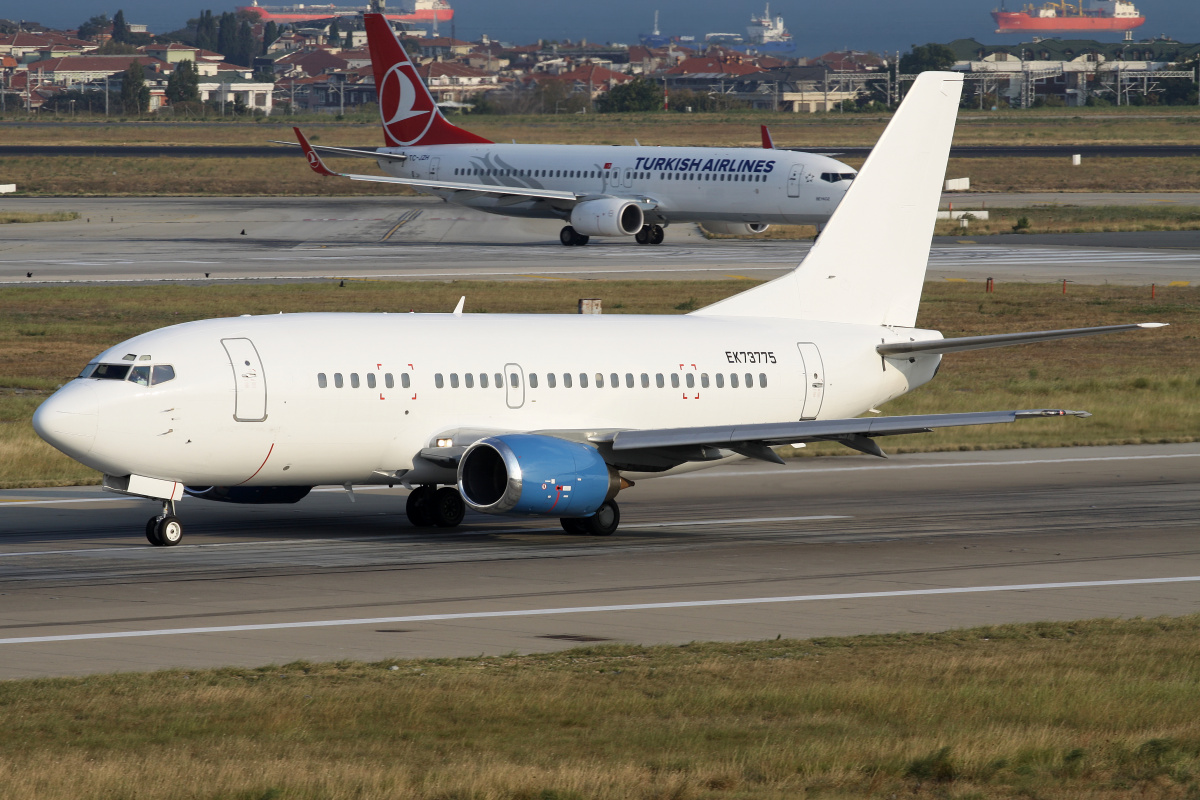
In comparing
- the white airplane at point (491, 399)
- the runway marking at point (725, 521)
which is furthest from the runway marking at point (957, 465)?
the runway marking at point (725, 521)

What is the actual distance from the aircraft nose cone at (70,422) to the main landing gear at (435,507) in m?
6.73

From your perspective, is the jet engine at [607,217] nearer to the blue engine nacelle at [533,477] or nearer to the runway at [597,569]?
the runway at [597,569]

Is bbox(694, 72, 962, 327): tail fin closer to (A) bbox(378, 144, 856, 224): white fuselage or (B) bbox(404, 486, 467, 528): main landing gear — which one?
(B) bbox(404, 486, 467, 528): main landing gear

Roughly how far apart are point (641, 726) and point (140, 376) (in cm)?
1380

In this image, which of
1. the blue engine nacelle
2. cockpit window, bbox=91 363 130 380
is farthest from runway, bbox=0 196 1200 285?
the blue engine nacelle

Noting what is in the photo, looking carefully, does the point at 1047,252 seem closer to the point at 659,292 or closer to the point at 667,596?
the point at 659,292

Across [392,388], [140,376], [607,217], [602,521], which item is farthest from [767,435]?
[607,217]

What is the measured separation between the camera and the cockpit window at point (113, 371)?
26891mm

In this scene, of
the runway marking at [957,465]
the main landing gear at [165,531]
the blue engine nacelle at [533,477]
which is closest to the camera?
the blue engine nacelle at [533,477]

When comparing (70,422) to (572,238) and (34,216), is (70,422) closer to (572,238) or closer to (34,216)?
(572,238)

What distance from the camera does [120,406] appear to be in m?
26.5

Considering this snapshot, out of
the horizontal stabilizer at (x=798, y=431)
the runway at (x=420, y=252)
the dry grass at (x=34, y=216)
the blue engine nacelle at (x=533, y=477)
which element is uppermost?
the horizontal stabilizer at (x=798, y=431)

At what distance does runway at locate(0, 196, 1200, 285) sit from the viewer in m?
76.8

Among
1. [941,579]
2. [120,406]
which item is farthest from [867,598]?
[120,406]
